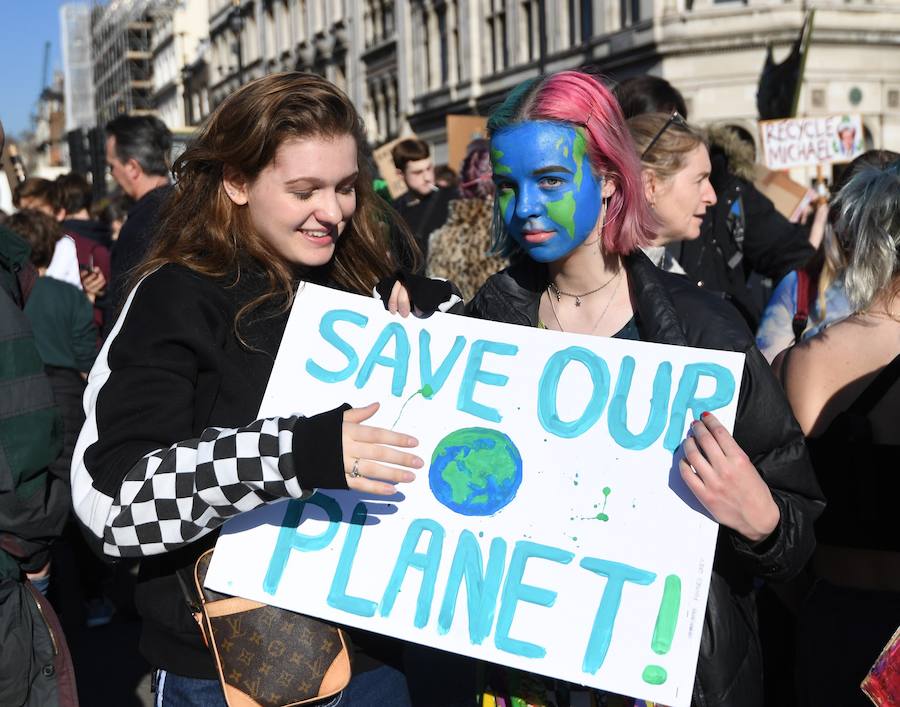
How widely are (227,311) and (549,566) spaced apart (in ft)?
2.49

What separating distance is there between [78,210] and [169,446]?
646cm

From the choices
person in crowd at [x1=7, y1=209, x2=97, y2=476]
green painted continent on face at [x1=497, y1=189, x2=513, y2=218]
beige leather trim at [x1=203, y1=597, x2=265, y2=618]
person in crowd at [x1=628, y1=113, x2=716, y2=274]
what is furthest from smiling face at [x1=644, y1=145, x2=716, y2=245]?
person in crowd at [x1=7, y1=209, x2=97, y2=476]

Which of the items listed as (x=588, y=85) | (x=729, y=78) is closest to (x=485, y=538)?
(x=588, y=85)

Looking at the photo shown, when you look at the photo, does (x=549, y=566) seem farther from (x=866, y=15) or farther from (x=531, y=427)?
(x=866, y=15)

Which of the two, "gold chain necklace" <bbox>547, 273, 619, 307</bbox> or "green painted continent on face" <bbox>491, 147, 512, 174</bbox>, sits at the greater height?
"green painted continent on face" <bbox>491, 147, 512, 174</bbox>

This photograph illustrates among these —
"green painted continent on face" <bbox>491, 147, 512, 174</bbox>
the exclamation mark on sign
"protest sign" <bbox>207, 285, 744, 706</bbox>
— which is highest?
"green painted continent on face" <bbox>491, 147, 512, 174</bbox>

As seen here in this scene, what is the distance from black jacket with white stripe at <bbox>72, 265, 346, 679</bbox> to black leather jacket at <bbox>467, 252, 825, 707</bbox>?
0.73 meters

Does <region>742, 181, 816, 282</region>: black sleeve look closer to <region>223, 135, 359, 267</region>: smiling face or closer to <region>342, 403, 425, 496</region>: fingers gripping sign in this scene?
<region>223, 135, 359, 267</region>: smiling face

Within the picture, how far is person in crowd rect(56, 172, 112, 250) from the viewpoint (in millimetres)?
7219

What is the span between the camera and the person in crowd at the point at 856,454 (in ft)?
7.46

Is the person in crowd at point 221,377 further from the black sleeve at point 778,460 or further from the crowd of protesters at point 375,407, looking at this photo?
the black sleeve at point 778,460

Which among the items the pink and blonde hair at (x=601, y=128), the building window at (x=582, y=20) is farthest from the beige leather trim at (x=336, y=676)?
the building window at (x=582, y=20)

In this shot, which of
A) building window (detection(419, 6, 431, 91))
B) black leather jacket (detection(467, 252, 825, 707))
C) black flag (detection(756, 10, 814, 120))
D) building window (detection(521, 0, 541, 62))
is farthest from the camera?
building window (detection(419, 6, 431, 91))

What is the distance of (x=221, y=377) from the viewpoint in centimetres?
186
